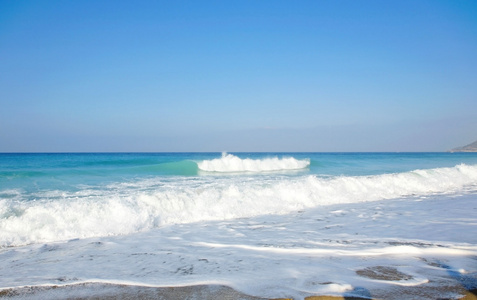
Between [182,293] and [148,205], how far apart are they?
5913 millimetres

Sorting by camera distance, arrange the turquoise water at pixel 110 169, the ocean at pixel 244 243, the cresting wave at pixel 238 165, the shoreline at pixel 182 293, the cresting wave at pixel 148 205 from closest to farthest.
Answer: the shoreline at pixel 182 293 < the ocean at pixel 244 243 < the cresting wave at pixel 148 205 < the turquoise water at pixel 110 169 < the cresting wave at pixel 238 165

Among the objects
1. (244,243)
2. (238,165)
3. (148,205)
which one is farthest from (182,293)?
(238,165)

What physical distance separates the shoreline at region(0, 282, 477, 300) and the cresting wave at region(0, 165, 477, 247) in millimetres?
3325

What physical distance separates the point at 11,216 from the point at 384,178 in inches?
593

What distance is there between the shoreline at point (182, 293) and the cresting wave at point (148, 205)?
10.9ft

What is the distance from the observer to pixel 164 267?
4.45 metres

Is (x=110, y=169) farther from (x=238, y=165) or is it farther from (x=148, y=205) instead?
(x=148, y=205)

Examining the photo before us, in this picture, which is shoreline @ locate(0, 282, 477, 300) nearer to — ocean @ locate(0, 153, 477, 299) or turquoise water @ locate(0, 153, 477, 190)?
ocean @ locate(0, 153, 477, 299)

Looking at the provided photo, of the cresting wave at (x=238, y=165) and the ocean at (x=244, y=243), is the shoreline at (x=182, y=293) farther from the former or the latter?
the cresting wave at (x=238, y=165)

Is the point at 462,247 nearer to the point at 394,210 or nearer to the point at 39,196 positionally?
the point at 394,210

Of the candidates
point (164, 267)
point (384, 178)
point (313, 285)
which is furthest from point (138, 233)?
point (384, 178)

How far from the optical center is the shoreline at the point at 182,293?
3.26 metres

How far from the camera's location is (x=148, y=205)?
29.7 ft

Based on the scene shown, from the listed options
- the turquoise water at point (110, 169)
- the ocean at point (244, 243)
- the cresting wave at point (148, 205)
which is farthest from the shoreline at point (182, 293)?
the turquoise water at point (110, 169)
